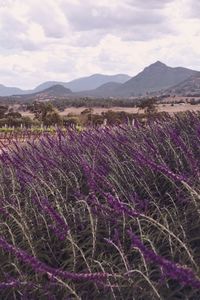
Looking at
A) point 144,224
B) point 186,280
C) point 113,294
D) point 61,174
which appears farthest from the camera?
point 61,174

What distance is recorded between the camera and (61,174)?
5473 mm

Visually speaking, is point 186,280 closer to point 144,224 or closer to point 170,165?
point 144,224

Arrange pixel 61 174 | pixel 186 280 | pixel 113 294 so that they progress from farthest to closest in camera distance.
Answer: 1. pixel 61 174
2. pixel 113 294
3. pixel 186 280

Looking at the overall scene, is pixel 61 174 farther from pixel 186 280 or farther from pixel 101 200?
pixel 186 280

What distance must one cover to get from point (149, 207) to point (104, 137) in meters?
2.59

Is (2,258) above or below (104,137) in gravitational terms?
below

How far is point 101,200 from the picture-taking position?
498 centimetres

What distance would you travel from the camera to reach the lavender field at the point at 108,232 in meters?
3.21

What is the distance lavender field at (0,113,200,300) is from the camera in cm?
321

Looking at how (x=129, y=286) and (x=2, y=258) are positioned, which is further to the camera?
(x=2, y=258)

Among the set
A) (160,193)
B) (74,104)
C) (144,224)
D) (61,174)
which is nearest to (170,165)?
(160,193)

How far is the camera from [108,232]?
431cm

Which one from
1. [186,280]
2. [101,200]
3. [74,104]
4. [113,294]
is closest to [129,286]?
[113,294]

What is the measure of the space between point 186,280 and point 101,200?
2.92 m
